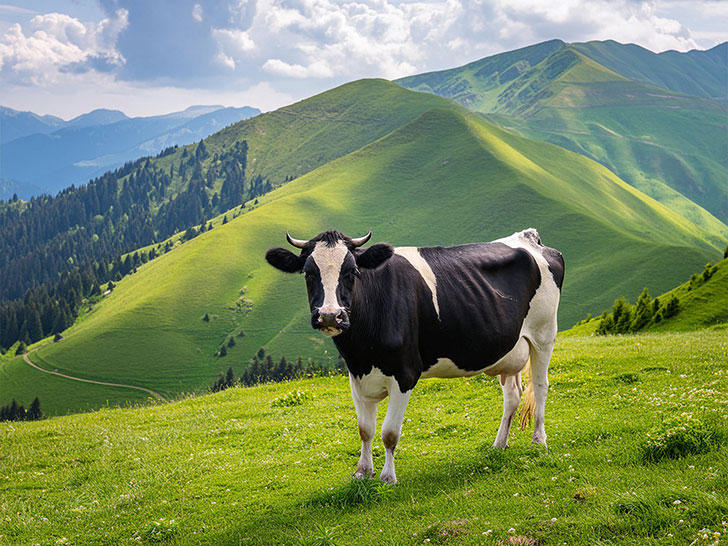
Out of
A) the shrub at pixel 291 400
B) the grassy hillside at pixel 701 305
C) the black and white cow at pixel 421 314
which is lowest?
the grassy hillside at pixel 701 305

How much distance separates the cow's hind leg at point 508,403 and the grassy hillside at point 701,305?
999 inches

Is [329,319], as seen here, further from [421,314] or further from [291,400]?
[291,400]

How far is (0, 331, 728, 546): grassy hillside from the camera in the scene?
7.76 metres

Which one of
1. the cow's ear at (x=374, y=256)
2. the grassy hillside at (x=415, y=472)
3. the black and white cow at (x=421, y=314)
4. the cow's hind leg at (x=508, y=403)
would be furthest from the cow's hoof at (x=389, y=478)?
the cow's ear at (x=374, y=256)

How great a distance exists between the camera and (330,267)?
30.9ft

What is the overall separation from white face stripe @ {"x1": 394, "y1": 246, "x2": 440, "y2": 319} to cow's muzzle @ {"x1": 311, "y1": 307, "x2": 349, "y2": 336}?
2229mm

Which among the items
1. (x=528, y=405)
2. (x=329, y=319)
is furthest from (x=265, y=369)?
(x=329, y=319)

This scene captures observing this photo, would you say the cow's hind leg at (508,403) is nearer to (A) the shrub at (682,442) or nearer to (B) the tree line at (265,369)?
(A) the shrub at (682,442)

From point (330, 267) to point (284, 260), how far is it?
1078 mm

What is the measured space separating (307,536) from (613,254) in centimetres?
15450

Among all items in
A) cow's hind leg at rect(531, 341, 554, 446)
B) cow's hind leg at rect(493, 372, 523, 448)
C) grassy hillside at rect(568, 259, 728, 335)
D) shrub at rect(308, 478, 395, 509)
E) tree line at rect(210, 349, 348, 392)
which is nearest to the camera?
shrub at rect(308, 478, 395, 509)

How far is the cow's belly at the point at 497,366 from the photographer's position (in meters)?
10.7

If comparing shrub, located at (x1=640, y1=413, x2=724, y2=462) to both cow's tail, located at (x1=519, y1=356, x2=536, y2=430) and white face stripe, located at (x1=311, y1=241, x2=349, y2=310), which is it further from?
white face stripe, located at (x1=311, y1=241, x2=349, y2=310)

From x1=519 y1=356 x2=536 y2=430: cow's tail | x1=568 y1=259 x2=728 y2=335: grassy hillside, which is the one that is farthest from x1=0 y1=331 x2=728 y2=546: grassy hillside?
x1=568 y1=259 x2=728 y2=335: grassy hillside
